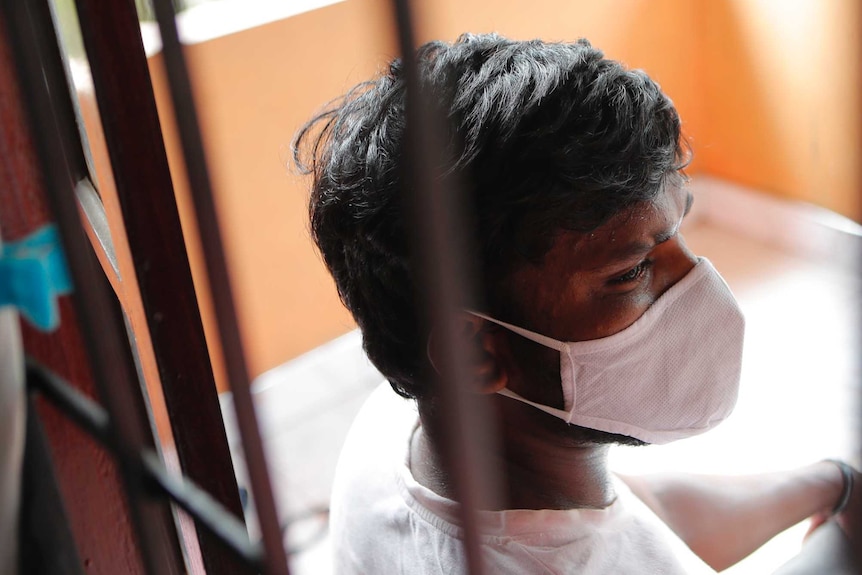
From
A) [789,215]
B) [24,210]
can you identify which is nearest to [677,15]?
[789,215]

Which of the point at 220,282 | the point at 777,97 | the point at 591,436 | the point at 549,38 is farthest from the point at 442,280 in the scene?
the point at 777,97

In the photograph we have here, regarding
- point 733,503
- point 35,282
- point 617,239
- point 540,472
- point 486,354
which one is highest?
point 35,282

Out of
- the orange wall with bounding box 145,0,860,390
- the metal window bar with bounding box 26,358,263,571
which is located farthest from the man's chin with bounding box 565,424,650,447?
the orange wall with bounding box 145,0,860,390

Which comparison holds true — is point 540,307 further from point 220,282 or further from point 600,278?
point 220,282

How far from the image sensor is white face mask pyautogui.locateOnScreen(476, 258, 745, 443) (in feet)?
3.17

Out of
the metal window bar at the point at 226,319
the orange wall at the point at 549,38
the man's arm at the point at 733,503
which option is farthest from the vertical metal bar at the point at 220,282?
the orange wall at the point at 549,38

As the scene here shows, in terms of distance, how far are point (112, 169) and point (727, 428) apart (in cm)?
193

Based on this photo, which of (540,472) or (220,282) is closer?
(220,282)

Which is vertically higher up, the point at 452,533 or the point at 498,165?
the point at 498,165

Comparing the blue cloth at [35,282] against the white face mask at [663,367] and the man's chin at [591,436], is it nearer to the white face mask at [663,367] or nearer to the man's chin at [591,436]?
the white face mask at [663,367]

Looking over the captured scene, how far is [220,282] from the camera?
0.38m

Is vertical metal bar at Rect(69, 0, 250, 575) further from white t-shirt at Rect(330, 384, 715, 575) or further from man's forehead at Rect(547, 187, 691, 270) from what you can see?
man's forehead at Rect(547, 187, 691, 270)

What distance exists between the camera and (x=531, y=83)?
0.91 meters

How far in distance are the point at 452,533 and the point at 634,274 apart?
33 cm
